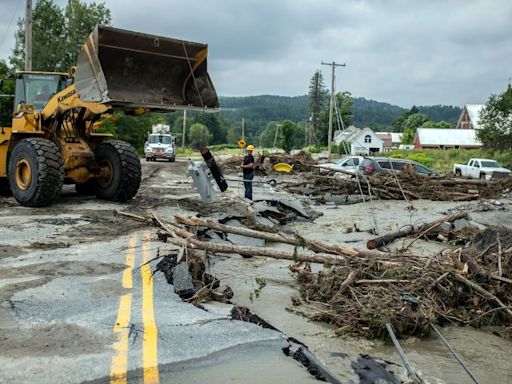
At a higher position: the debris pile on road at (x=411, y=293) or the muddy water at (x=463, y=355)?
the debris pile on road at (x=411, y=293)

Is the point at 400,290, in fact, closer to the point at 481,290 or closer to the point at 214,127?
the point at 481,290

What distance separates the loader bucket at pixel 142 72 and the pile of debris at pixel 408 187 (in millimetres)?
8276

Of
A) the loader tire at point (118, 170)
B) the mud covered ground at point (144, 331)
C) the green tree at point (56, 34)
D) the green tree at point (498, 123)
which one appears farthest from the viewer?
the green tree at point (56, 34)

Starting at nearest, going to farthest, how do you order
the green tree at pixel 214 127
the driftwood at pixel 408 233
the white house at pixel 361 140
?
1. the driftwood at pixel 408 233
2. the white house at pixel 361 140
3. the green tree at pixel 214 127

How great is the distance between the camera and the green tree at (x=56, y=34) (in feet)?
190

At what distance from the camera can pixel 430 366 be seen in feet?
16.3

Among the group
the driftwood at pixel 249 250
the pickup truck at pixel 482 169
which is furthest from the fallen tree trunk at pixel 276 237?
the pickup truck at pixel 482 169

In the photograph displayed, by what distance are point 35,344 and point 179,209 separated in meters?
8.59

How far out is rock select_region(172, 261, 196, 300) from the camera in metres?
6.32

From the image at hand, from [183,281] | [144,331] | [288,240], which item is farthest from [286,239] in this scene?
[144,331]

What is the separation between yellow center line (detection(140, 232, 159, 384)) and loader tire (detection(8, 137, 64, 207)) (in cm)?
603

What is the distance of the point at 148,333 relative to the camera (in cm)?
508

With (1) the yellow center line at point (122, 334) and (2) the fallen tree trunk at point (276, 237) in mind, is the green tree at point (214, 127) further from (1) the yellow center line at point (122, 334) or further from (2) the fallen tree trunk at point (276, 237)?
(1) the yellow center line at point (122, 334)

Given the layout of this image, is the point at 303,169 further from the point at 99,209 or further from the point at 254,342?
the point at 254,342
